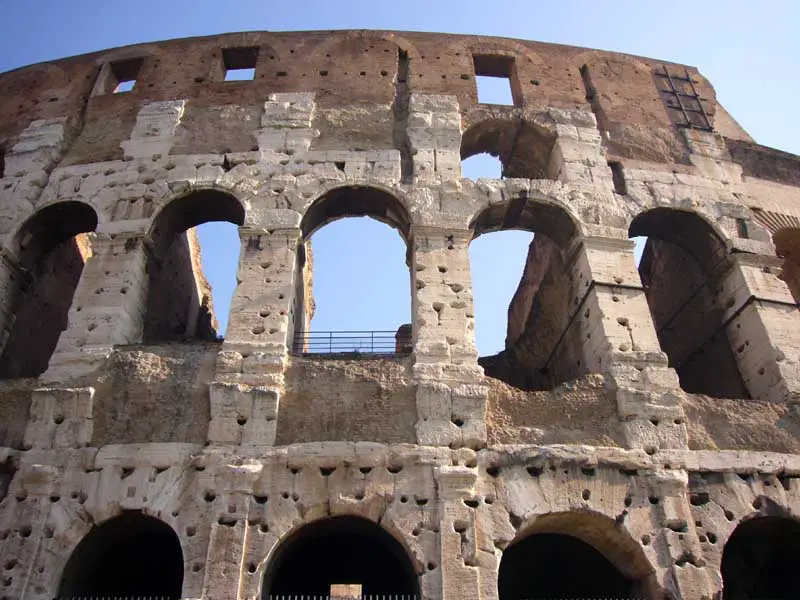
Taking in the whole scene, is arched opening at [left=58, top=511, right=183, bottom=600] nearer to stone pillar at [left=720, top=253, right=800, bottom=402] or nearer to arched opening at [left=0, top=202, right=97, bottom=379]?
arched opening at [left=0, top=202, right=97, bottom=379]

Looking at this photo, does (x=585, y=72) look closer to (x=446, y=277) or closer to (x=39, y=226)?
(x=446, y=277)

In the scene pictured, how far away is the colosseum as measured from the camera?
261 inches

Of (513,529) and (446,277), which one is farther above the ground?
(446,277)

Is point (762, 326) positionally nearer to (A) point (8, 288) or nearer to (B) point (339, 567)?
(B) point (339, 567)

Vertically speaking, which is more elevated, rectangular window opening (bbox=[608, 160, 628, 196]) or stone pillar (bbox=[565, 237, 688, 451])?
rectangular window opening (bbox=[608, 160, 628, 196])

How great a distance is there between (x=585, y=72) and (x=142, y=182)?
24.6 ft

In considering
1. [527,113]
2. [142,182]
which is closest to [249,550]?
[142,182]

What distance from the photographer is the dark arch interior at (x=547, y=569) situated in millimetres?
8273

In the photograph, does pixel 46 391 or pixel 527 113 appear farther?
pixel 527 113

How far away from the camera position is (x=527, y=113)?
1038cm

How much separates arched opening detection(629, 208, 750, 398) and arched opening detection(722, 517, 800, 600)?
1772 mm

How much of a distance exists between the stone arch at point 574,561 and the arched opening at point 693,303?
298cm

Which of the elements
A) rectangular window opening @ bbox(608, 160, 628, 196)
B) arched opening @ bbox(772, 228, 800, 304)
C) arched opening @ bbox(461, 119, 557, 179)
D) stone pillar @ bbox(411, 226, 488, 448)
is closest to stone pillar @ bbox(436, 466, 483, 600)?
stone pillar @ bbox(411, 226, 488, 448)

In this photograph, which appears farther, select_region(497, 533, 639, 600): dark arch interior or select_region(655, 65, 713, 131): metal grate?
select_region(655, 65, 713, 131): metal grate
